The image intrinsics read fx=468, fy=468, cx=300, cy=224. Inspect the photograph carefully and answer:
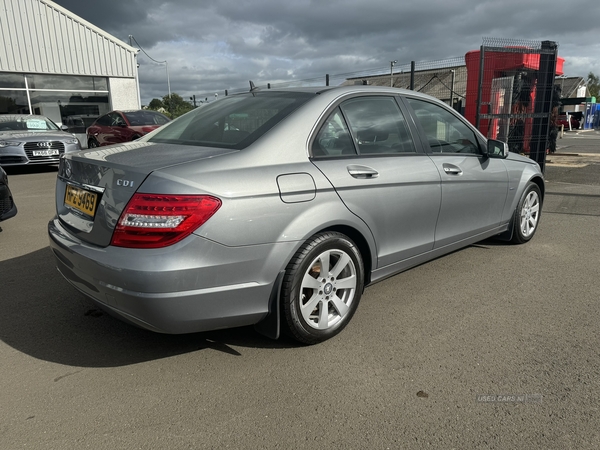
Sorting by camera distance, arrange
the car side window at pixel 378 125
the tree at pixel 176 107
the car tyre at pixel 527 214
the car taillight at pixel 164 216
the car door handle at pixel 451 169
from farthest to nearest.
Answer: the tree at pixel 176 107, the car tyre at pixel 527 214, the car door handle at pixel 451 169, the car side window at pixel 378 125, the car taillight at pixel 164 216

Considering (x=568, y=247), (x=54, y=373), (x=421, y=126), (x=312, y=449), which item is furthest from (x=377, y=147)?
(x=568, y=247)

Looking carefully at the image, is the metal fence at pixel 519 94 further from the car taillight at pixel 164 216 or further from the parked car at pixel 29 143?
the car taillight at pixel 164 216

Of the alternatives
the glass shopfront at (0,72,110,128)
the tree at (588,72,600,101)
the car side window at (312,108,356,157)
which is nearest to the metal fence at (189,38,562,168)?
the car side window at (312,108,356,157)

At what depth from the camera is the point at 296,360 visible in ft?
9.09

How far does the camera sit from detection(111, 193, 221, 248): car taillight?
7.50ft

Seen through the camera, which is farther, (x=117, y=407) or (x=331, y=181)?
(x=331, y=181)

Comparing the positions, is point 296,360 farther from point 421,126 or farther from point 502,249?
point 502,249

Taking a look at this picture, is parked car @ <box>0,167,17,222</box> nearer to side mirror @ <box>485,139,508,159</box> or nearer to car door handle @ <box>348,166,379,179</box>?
car door handle @ <box>348,166,379,179</box>

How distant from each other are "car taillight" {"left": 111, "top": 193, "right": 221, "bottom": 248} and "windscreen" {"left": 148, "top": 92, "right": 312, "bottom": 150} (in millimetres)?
525

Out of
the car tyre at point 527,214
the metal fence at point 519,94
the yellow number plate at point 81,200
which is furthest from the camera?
the metal fence at point 519,94

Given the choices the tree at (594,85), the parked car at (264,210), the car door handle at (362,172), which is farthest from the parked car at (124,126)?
the tree at (594,85)

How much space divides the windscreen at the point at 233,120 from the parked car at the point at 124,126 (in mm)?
9599

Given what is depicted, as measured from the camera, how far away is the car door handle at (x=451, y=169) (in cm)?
365

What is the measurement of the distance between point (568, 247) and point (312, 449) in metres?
4.12
